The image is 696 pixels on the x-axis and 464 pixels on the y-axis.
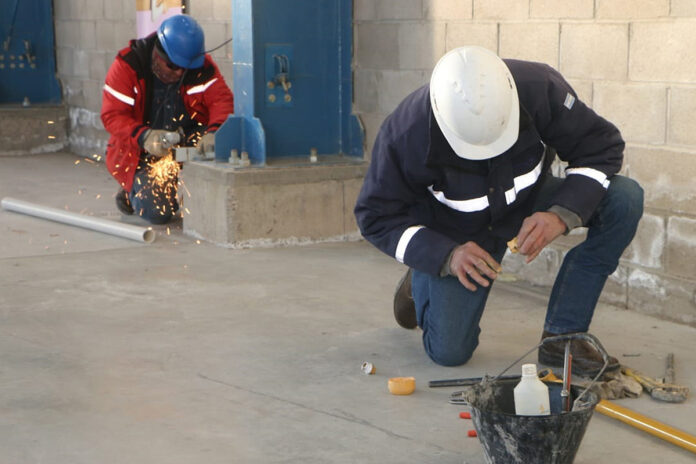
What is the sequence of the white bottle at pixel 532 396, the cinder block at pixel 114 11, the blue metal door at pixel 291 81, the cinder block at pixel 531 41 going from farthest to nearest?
the cinder block at pixel 114 11
the blue metal door at pixel 291 81
the cinder block at pixel 531 41
the white bottle at pixel 532 396

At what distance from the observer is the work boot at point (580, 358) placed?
334 cm

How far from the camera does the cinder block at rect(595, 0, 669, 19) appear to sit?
395 cm

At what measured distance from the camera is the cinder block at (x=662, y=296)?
3.96 metres

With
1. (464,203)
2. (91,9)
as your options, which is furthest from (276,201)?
(91,9)

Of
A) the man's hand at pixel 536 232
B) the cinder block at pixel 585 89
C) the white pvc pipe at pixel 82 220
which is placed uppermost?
the cinder block at pixel 585 89

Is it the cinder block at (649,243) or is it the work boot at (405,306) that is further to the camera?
the cinder block at (649,243)

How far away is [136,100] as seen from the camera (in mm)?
6031

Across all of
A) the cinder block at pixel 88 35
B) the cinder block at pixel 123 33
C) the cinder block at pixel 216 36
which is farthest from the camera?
the cinder block at pixel 88 35

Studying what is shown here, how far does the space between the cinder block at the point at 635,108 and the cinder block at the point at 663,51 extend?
0.18ft

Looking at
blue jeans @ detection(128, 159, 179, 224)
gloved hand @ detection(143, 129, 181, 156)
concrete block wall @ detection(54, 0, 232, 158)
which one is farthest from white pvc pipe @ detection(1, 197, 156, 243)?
concrete block wall @ detection(54, 0, 232, 158)

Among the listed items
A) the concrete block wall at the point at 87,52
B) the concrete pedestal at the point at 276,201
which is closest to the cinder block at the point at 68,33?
the concrete block wall at the point at 87,52

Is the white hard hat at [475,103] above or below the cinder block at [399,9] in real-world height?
below

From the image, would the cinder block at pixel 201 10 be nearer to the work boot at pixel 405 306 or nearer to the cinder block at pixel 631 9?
the cinder block at pixel 631 9

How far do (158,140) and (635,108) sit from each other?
113 inches
